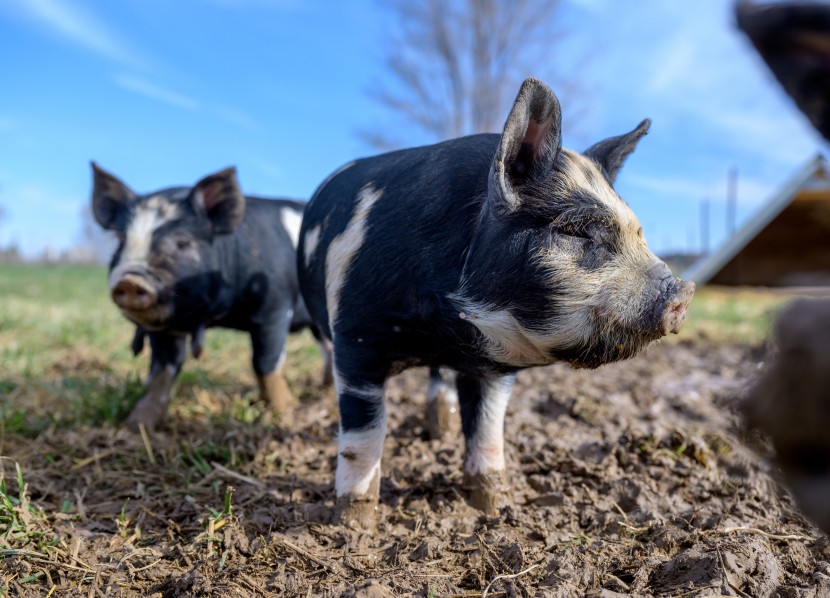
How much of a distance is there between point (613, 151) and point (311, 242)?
1.50m

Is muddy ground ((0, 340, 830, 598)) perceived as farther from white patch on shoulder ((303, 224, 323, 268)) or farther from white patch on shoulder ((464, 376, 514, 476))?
white patch on shoulder ((303, 224, 323, 268))

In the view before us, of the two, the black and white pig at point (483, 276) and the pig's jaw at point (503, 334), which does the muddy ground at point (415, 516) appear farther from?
the pig's jaw at point (503, 334)

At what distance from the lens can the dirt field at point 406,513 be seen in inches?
92.5

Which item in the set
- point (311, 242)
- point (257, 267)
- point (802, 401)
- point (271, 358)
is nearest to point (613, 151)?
point (311, 242)

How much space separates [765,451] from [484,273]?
126cm

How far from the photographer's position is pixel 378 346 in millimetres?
2812

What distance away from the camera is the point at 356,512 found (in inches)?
115

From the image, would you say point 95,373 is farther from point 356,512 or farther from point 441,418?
point 356,512

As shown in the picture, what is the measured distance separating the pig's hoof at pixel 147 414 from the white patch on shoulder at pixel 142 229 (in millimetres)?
775

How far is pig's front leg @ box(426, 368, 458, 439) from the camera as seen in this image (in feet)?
13.3

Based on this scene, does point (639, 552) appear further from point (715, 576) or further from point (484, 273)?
point (484, 273)

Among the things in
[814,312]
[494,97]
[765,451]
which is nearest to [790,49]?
[814,312]

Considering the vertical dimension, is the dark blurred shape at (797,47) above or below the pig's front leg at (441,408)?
above

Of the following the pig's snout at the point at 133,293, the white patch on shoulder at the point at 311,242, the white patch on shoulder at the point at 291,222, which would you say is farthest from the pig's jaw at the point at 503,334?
the white patch on shoulder at the point at 291,222
